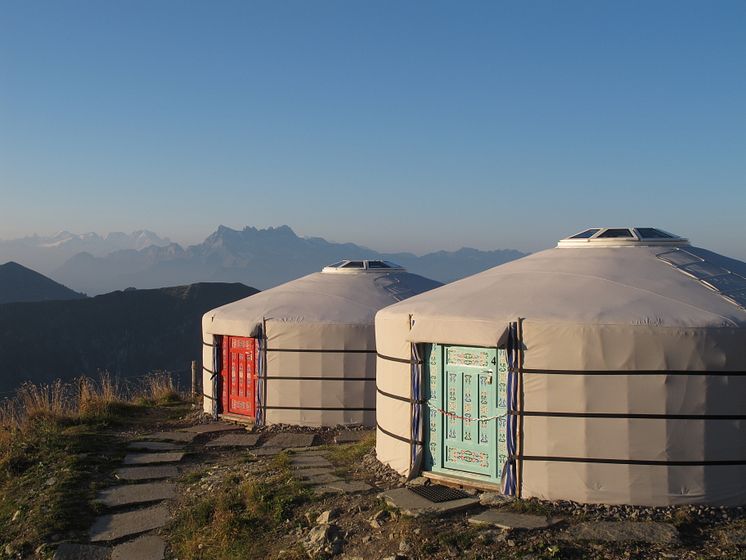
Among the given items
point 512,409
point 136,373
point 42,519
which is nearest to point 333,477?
point 512,409

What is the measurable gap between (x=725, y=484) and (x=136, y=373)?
42.3m

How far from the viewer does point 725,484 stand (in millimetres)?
5980

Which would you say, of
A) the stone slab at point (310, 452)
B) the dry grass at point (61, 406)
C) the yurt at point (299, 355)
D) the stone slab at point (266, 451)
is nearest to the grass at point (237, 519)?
the stone slab at point (310, 452)

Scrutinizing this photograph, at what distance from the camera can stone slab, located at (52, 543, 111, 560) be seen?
577cm

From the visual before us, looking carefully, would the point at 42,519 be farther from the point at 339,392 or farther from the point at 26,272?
the point at 26,272

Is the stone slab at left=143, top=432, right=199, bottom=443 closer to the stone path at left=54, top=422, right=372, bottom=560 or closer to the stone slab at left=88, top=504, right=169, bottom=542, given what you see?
the stone path at left=54, top=422, right=372, bottom=560

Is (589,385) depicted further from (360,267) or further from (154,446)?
(360,267)

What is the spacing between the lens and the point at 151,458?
28.8 ft

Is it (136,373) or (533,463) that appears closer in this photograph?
(533,463)

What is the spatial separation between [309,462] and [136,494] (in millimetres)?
1656

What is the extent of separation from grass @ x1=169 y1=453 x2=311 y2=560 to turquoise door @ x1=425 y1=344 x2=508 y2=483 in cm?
122

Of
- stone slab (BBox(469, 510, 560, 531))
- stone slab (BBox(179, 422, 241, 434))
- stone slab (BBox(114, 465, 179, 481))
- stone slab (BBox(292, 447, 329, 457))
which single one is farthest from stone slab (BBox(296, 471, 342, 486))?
stone slab (BBox(179, 422, 241, 434))

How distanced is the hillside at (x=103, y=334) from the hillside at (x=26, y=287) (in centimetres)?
1627

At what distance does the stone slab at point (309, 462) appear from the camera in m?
7.83
